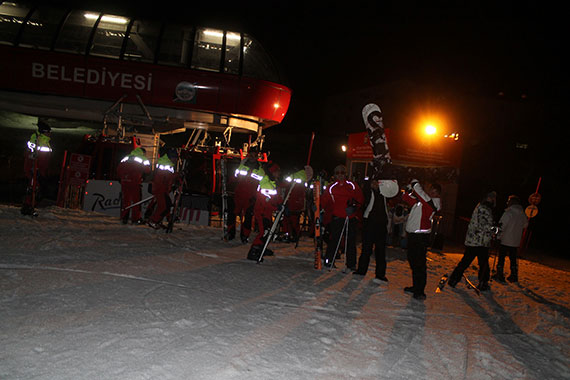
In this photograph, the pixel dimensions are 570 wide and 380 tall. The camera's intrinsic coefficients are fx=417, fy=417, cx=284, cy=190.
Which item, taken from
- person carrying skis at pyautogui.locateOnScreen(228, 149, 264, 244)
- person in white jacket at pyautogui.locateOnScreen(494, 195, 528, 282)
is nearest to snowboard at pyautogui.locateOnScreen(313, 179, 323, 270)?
person carrying skis at pyautogui.locateOnScreen(228, 149, 264, 244)

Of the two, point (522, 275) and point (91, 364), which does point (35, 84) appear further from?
point (522, 275)

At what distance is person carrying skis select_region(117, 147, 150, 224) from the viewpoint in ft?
32.0

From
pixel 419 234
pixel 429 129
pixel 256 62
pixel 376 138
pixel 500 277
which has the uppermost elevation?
pixel 256 62

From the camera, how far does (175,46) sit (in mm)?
13367

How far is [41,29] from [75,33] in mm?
1060

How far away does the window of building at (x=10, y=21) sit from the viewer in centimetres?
1302

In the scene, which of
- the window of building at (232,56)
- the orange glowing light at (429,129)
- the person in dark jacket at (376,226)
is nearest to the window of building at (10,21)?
the window of building at (232,56)

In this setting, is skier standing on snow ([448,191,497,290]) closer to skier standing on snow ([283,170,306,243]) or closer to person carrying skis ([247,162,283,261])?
person carrying skis ([247,162,283,261])

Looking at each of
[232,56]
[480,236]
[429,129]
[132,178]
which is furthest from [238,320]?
[429,129]

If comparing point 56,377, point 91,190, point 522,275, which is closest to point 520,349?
point 56,377

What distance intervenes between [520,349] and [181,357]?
3.61 m

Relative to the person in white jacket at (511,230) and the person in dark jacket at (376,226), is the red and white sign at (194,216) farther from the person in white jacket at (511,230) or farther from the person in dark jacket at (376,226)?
the person in white jacket at (511,230)

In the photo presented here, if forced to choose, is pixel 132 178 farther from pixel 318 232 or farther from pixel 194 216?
pixel 318 232

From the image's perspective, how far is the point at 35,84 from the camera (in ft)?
43.0
